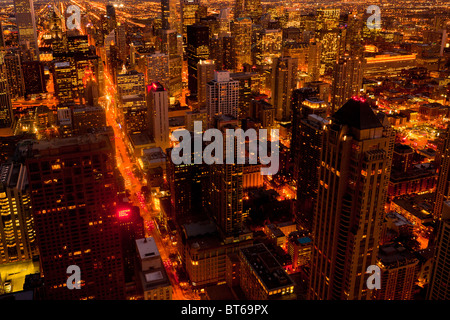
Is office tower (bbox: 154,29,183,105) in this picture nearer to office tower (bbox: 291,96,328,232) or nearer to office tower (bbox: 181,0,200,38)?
office tower (bbox: 181,0,200,38)

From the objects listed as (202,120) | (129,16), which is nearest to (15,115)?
(202,120)

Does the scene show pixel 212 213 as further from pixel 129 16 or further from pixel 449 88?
pixel 129 16

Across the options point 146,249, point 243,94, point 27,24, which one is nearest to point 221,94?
point 243,94

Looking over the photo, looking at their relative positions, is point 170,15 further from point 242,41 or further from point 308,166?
point 308,166

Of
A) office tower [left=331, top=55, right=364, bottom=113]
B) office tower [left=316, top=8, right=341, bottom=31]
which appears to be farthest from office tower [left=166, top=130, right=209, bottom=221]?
office tower [left=316, top=8, right=341, bottom=31]

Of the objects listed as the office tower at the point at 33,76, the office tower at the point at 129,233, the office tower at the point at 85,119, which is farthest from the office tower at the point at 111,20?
the office tower at the point at 129,233

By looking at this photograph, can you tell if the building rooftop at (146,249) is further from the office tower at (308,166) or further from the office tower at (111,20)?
the office tower at (111,20)

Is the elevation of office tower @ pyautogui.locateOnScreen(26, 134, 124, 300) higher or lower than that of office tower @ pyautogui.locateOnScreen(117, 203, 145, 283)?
higher
